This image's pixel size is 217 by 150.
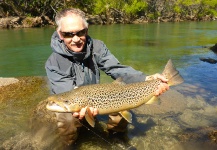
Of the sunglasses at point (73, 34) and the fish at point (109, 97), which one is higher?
the sunglasses at point (73, 34)

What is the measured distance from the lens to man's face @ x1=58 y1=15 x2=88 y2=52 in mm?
3412

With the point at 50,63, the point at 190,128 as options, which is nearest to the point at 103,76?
the point at 190,128

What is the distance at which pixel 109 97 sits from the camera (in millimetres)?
3244

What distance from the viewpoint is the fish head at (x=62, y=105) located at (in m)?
3.04

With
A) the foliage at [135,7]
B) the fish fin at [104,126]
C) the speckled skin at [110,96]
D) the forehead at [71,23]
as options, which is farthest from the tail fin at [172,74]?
the foliage at [135,7]

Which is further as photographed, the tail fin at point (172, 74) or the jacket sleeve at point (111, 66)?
the jacket sleeve at point (111, 66)

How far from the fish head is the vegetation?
38.8 meters

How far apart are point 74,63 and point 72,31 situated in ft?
1.82

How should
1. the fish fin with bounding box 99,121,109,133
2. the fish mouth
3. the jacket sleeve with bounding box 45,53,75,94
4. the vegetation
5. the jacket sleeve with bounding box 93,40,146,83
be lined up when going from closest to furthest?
1. the fish mouth
2. the jacket sleeve with bounding box 45,53,75,94
3. the jacket sleeve with bounding box 93,40,146,83
4. the fish fin with bounding box 99,121,109,133
5. the vegetation

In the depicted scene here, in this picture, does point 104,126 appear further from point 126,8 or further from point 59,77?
point 126,8

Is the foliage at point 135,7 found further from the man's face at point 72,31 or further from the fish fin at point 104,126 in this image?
the man's face at point 72,31

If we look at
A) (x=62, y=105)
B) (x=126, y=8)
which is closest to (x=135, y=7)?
(x=126, y=8)

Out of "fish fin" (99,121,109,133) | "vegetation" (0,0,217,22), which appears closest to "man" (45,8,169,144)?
"fish fin" (99,121,109,133)

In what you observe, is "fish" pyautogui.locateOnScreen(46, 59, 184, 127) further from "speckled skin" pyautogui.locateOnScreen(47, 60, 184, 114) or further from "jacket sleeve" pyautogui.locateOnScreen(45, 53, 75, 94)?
"jacket sleeve" pyautogui.locateOnScreen(45, 53, 75, 94)
